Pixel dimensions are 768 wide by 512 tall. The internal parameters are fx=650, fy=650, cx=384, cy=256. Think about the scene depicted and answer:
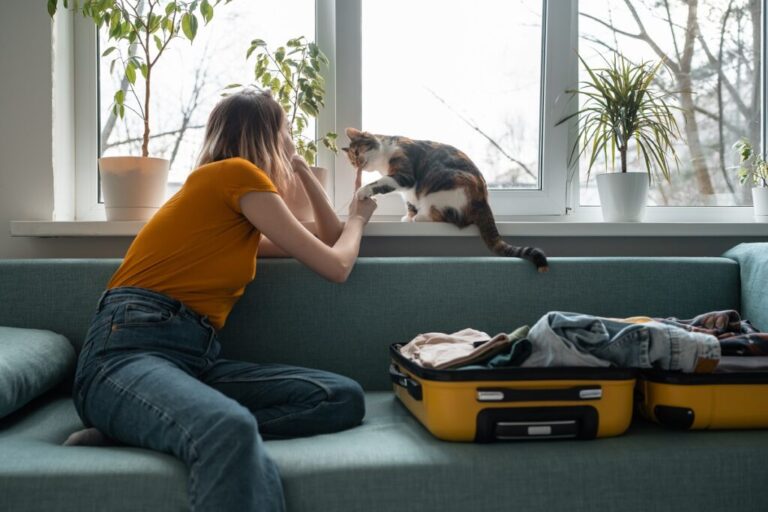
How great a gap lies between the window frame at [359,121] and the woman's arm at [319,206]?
48 centimetres

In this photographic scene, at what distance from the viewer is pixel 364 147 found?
2141 millimetres

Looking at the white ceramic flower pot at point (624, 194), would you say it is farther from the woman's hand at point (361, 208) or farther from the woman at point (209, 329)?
the woman at point (209, 329)

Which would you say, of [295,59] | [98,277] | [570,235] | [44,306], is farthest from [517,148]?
[44,306]

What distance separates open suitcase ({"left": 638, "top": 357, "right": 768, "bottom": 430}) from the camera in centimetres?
135

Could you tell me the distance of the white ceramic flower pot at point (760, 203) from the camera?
230 centimetres

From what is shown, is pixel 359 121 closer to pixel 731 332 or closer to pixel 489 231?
pixel 489 231

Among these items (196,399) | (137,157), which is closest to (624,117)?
(137,157)

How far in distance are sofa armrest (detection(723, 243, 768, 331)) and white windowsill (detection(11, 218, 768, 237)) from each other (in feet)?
0.87

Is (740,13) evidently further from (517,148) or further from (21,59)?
(21,59)

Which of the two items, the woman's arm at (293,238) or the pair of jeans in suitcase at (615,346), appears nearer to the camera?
the pair of jeans in suitcase at (615,346)

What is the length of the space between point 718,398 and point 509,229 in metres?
0.93

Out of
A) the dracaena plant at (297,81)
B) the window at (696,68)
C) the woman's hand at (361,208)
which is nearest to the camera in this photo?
the woman's hand at (361,208)

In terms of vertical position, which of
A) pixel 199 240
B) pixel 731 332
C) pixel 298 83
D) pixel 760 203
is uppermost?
pixel 298 83

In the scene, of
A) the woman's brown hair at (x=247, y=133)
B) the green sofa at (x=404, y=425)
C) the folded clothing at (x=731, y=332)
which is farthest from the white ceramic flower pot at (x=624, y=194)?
the woman's brown hair at (x=247, y=133)
